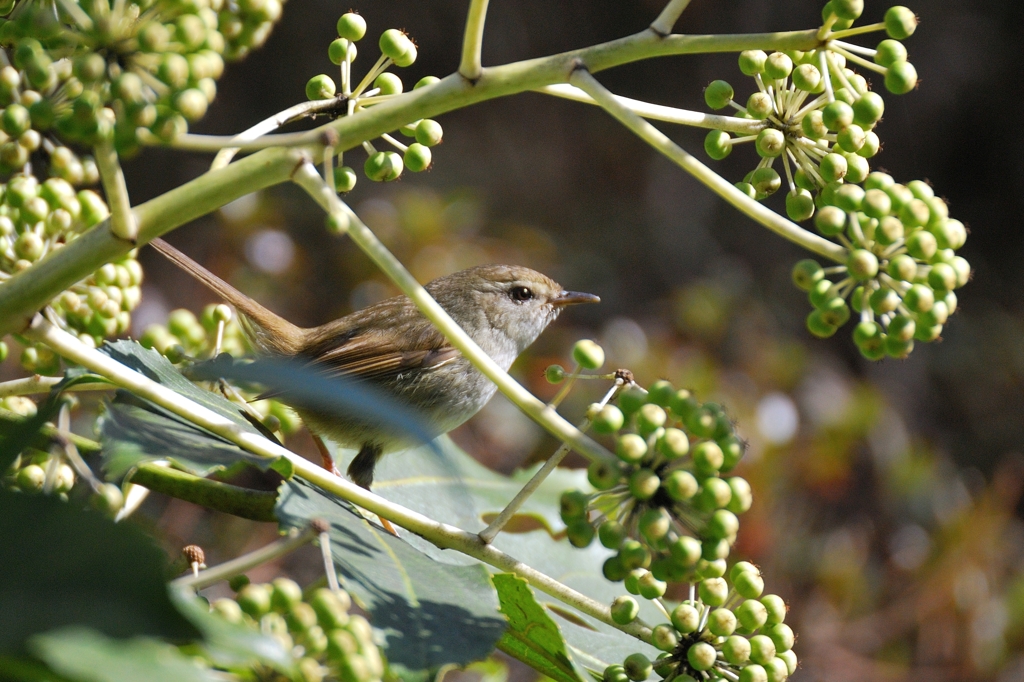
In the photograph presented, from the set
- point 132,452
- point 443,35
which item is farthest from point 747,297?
point 132,452

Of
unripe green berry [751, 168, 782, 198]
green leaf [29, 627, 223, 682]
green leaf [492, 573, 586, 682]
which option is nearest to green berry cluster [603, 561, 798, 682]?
green leaf [492, 573, 586, 682]

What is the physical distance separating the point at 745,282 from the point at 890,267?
246 inches

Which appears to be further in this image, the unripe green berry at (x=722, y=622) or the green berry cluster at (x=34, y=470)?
the green berry cluster at (x=34, y=470)

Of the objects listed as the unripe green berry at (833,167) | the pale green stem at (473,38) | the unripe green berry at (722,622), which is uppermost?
the unripe green berry at (833,167)

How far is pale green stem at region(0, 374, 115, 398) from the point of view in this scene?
1.42m

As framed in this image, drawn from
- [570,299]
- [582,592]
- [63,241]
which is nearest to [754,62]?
[63,241]

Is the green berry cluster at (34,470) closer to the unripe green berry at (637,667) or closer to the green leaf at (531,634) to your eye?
the green leaf at (531,634)

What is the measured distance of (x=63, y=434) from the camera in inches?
43.8

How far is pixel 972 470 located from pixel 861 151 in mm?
5869

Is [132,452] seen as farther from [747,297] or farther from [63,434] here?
[747,297]

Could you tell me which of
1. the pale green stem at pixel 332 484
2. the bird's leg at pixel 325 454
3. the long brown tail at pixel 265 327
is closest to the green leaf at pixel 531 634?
the pale green stem at pixel 332 484

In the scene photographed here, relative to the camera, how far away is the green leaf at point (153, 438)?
1.15 metres

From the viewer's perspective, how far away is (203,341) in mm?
2062

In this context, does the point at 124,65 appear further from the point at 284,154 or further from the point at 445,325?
the point at 445,325
